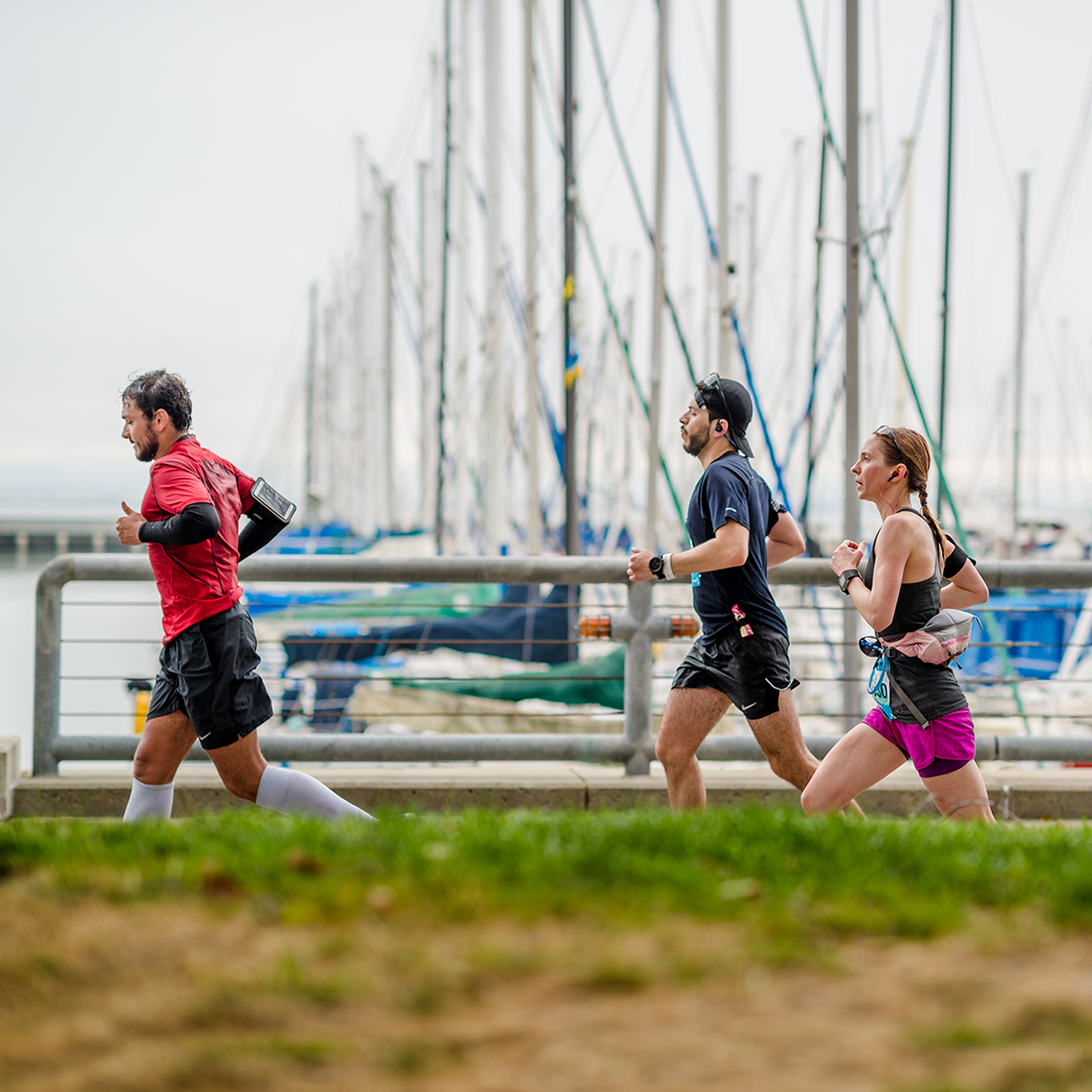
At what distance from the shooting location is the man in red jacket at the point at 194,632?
4.60 meters

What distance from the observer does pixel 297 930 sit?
284 cm

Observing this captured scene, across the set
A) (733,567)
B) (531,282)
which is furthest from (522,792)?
(531,282)

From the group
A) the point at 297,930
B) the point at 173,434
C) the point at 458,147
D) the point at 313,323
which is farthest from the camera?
the point at 313,323

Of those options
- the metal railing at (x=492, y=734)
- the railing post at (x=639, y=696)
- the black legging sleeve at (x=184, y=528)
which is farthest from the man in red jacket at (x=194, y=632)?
the railing post at (x=639, y=696)

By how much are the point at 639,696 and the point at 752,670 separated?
184 cm

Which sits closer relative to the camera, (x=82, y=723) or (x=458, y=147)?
(x=458, y=147)

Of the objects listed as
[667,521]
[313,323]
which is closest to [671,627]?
[667,521]

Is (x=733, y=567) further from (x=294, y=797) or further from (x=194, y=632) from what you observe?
(x=194, y=632)

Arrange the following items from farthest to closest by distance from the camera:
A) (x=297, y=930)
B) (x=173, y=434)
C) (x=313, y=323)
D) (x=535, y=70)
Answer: (x=313, y=323) < (x=535, y=70) < (x=173, y=434) < (x=297, y=930)

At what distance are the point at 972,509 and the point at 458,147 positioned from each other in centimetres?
2077

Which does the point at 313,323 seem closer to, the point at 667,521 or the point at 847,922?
the point at 667,521

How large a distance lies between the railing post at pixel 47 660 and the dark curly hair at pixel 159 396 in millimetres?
1848

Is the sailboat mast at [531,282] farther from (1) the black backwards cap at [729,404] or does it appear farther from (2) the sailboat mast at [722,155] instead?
(1) the black backwards cap at [729,404]

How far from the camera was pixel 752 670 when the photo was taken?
498cm
